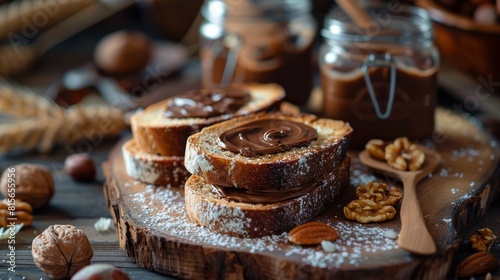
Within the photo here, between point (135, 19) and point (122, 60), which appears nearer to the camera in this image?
point (122, 60)

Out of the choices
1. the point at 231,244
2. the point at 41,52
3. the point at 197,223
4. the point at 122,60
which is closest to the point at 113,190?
the point at 197,223

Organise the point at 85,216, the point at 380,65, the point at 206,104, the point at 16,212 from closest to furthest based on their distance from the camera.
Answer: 1. the point at 16,212
2. the point at 85,216
3. the point at 206,104
4. the point at 380,65

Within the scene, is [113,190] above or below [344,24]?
below

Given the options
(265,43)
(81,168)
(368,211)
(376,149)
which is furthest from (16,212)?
(265,43)

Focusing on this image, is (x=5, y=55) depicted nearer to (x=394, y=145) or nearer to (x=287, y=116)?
(x=287, y=116)

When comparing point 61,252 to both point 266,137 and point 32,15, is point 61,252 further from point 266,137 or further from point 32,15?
point 32,15

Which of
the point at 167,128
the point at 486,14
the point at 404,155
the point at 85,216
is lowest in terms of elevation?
the point at 85,216
